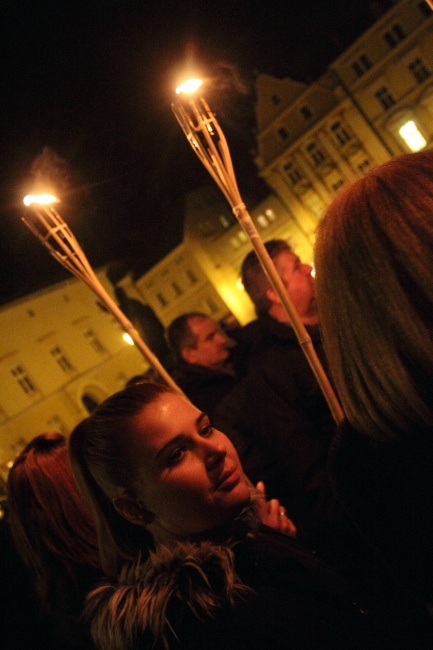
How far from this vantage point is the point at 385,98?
2819cm

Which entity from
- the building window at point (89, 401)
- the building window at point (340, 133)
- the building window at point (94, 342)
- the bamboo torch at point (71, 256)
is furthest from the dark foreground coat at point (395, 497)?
the building window at point (340, 133)

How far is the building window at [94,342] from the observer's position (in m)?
28.3

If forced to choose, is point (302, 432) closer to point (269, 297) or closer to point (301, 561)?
point (269, 297)

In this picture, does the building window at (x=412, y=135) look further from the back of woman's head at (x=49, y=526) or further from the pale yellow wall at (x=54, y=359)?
the back of woman's head at (x=49, y=526)

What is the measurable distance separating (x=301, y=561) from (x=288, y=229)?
101 ft

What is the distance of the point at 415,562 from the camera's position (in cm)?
132

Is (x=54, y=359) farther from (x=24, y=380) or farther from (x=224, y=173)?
(x=224, y=173)

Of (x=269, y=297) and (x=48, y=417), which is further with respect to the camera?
(x=48, y=417)

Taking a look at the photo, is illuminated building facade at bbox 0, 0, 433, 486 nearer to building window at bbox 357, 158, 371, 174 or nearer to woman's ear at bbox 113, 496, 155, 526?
building window at bbox 357, 158, 371, 174

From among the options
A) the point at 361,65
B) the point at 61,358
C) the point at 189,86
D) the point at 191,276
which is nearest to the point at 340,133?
the point at 361,65

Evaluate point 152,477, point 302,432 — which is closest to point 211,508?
point 152,477

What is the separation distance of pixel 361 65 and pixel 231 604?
32158 mm

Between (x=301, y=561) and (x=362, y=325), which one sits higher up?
(x=362, y=325)

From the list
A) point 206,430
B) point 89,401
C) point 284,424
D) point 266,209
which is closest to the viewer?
point 206,430
